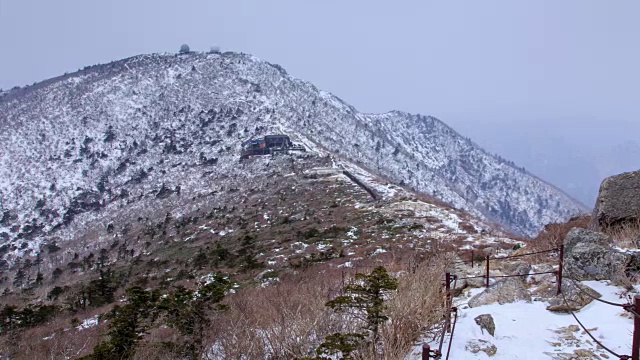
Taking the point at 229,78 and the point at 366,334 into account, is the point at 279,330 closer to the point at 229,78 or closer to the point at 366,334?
the point at 366,334

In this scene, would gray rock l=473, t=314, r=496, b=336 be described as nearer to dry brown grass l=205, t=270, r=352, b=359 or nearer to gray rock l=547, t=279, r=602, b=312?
gray rock l=547, t=279, r=602, b=312

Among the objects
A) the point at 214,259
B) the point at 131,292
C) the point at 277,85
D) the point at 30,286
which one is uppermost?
the point at 277,85

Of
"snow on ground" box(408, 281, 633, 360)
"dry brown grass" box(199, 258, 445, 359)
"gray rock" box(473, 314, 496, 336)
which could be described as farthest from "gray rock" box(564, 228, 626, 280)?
"dry brown grass" box(199, 258, 445, 359)

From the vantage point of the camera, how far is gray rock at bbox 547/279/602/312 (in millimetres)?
5027

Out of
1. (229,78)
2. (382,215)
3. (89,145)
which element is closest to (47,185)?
(89,145)

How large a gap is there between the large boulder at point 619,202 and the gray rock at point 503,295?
3.10 metres

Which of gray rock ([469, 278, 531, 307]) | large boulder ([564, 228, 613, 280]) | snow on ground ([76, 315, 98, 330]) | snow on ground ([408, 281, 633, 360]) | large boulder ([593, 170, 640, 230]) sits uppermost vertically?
large boulder ([593, 170, 640, 230])

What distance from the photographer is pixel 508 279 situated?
6293mm

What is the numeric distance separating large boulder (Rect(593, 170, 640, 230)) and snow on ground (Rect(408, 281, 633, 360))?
2.76 m

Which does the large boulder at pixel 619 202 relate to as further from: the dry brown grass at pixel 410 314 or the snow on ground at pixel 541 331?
the dry brown grass at pixel 410 314

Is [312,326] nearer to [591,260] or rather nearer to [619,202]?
[591,260]

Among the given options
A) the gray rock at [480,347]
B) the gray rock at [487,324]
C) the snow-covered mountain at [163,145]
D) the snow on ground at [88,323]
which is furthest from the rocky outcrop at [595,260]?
the snow-covered mountain at [163,145]

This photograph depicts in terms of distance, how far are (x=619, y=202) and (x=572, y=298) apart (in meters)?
3.68

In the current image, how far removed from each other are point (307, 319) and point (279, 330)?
37 centimetres
